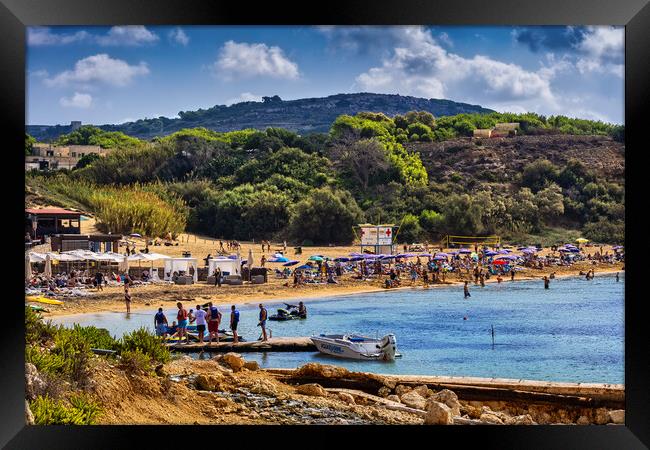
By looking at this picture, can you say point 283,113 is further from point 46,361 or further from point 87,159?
point 46,361

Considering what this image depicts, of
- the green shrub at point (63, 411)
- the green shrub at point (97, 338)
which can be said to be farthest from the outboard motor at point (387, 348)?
Answer: the green shrub at point (63, 411)

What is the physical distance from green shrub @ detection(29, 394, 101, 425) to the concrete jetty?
2311 mm

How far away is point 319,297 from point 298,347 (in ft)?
6.06

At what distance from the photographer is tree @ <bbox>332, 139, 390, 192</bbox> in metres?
13.2

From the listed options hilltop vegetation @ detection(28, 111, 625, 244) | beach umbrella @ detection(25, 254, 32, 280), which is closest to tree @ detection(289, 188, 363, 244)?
hilltop vegetation @ detection(28, 111, 625, 244)

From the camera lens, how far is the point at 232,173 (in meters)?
13.1

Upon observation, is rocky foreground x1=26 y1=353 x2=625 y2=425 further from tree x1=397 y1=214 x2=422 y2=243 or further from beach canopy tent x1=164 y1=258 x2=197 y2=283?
tree x1=397 y1=214 x2=422 y2=243

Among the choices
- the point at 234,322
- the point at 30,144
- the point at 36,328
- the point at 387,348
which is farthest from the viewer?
the point at 30,144

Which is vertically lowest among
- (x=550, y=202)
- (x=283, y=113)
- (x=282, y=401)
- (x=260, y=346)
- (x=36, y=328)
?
(x=282, y=401)

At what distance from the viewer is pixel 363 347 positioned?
11.3m

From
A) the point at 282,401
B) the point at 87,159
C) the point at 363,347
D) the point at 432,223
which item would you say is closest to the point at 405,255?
the point at 432,223

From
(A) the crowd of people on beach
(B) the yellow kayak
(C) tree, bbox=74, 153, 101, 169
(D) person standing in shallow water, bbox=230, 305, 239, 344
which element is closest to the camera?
(A) the crowd of people on beach
